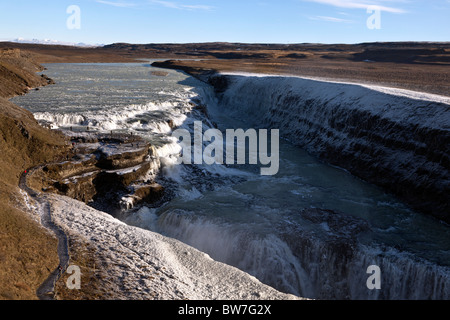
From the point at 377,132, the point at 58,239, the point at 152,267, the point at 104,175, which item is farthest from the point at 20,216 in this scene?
→ the point at 377,132

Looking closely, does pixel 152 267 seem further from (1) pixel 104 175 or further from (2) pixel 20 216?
(1) pixel 104 175

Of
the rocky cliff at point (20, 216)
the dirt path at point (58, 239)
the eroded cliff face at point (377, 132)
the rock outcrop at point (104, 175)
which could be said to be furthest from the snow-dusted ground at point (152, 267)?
the eroded cliff face at point (377, 132)

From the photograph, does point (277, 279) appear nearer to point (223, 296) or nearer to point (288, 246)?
point (288, 246)

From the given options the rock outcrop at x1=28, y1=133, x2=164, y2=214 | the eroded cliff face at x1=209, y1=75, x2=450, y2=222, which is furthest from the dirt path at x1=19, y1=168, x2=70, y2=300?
the eroded cliff face at x1=209, y1=75, x2=450, y2=222

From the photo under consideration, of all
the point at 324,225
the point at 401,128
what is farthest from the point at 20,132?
the point at 401,128

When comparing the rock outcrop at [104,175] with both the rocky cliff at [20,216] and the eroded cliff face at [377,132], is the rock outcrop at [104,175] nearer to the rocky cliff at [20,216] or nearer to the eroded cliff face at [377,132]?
the rocky cliff at [20,216]
